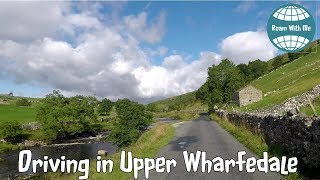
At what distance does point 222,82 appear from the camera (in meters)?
110

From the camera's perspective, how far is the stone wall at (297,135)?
15.9 metres

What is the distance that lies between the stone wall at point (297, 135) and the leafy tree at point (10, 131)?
86198 mm

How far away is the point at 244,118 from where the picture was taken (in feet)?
128

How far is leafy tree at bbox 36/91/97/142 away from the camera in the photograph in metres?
107

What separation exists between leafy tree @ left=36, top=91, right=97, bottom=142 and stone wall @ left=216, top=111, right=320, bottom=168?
83.1 m

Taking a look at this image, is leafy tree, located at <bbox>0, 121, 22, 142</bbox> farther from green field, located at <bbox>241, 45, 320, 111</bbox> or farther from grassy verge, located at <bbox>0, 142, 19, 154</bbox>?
green field, located at <bbox>241, 45, 320, 111</bbox>

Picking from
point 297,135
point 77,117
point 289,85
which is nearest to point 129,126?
point 289,85

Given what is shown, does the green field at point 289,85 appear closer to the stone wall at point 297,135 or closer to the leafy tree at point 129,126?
the stone wall at point 297,135

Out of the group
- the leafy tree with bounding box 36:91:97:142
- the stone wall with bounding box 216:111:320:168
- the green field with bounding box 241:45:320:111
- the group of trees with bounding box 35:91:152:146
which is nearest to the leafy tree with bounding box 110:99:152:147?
the group of trees with bounding box 35:91:152:146

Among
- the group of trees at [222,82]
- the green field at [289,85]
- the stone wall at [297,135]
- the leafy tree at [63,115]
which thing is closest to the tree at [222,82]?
the group of trees at [222,82]

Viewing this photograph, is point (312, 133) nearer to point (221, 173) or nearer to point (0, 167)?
point (221, 173)

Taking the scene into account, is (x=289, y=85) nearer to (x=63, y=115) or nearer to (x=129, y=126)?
(x=129, y=126)

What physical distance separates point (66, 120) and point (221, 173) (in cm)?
10317

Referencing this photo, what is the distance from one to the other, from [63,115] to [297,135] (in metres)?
104
